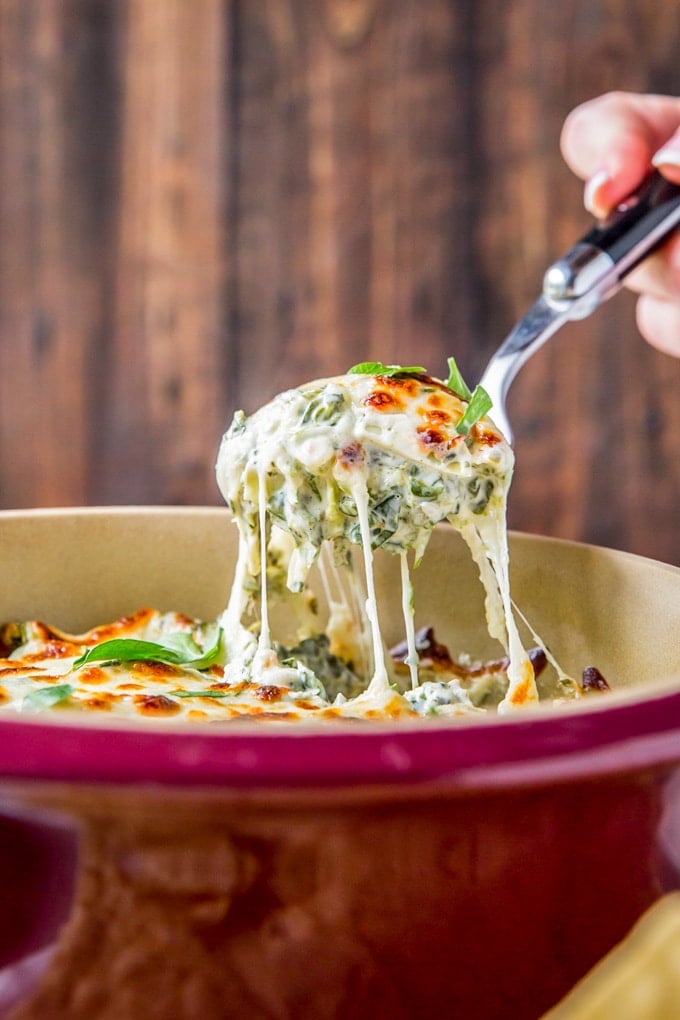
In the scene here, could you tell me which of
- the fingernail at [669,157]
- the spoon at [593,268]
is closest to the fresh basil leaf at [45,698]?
the spoon at [593,268]

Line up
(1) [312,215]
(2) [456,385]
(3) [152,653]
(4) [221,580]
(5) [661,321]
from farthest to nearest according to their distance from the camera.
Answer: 1. (1) [312,215]
2. (5) [661,321]
3. (4) [221,580]
4. (2) [456,385]
5. (3) [152,653]

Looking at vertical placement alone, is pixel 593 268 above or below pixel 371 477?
above

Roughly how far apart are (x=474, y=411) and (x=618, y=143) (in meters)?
0.57

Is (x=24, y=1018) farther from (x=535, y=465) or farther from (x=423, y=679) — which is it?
(x=535, y=465)

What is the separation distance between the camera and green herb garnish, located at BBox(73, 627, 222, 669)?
921 millimetres

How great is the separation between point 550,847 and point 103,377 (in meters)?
2.03

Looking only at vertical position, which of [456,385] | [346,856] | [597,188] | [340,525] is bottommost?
[346,856]

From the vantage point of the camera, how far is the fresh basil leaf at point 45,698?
0.77 m

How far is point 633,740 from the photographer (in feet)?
1.77

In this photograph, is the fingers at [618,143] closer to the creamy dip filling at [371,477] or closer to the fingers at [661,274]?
the fingers at [661,274]

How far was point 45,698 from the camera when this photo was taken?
2.56 ft

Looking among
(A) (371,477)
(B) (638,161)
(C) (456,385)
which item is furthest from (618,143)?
(A) (371,477)

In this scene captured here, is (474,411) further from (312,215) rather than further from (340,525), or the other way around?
(312,215)

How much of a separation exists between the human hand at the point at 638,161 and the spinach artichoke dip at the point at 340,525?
399mm
